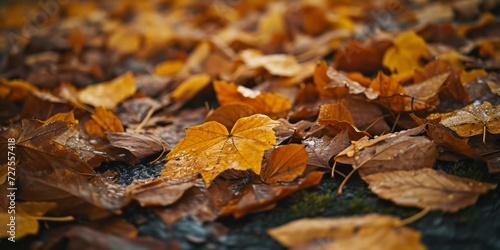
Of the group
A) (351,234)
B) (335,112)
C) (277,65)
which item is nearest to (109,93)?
(277,65)

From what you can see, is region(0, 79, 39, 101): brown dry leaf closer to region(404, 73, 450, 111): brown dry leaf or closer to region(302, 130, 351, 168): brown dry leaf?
region(302, 130, 351, 168): brown dry leaf

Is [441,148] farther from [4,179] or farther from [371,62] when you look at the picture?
[4,179]

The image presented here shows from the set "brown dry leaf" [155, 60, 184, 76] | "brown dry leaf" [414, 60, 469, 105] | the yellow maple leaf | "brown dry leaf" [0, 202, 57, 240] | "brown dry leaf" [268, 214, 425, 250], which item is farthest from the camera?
"brown dry leaf" [155, 60, 184, 76]

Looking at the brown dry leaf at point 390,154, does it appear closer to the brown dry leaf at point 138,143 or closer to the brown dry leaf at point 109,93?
the brown dry leaf at point 138,143

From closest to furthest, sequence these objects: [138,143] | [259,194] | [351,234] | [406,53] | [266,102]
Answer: [351,234] < [259,194] < [138,143] < [266,102] < [406,53]

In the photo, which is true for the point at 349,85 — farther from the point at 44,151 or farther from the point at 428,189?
the point at 44,151

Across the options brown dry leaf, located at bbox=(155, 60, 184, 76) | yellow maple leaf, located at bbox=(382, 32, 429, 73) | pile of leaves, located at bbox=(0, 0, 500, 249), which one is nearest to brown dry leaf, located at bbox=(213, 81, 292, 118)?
pile of leaves, located at bbox=(0, 0, 500, 249)

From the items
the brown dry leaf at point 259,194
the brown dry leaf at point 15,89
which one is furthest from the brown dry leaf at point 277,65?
the brown dry leaf at point 15,89

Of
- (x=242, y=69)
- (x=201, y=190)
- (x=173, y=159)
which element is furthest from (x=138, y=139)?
(x=242, y=69)
